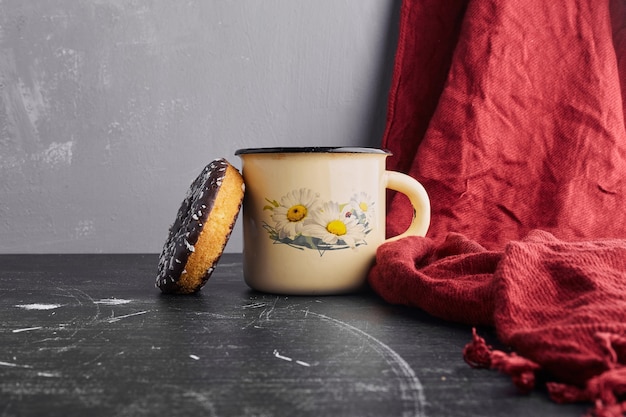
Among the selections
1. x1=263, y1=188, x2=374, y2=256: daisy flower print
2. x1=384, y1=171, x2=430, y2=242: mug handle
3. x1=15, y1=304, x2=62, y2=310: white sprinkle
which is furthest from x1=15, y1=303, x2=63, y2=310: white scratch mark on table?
x1=384, y1=171, x2=430, y2=242: mug handle

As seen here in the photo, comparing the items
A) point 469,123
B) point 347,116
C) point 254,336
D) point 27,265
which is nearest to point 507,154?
point 469,123

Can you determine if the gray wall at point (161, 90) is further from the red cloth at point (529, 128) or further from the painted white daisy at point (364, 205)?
the painted white daisy at point (364, 205)

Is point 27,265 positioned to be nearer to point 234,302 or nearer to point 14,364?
point 234,302

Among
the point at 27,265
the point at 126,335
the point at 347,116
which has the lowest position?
the point at 27,265

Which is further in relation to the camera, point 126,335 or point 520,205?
point 520,205

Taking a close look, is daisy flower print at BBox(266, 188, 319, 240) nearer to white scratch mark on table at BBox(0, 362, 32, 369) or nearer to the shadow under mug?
the shadow under mug

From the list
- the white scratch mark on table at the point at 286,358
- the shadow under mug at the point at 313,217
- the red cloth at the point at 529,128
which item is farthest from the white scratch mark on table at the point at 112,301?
the red cloth at the point at 529,128
